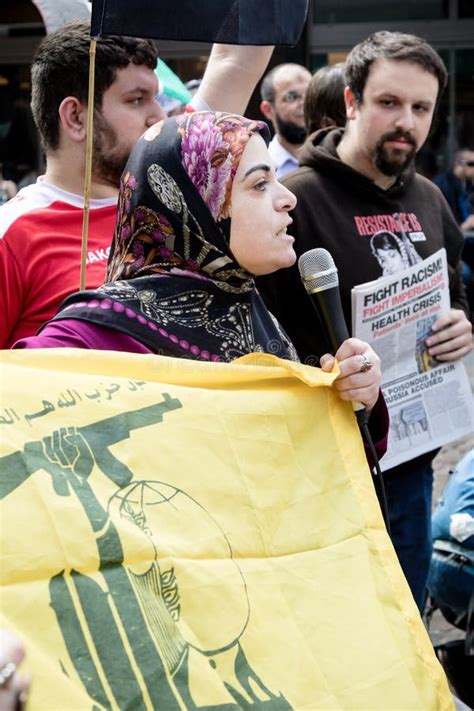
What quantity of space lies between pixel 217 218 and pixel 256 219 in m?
0.08

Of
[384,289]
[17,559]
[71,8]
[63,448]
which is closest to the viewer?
[17,559]

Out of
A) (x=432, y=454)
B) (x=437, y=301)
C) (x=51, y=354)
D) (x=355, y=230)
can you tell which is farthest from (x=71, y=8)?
(x=51, y=354)

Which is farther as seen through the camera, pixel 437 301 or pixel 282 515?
pixel 437 301

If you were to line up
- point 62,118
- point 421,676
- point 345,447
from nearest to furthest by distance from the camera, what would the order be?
point 421,676, point 345,447, point 62,118

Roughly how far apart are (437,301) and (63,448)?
6.36ft

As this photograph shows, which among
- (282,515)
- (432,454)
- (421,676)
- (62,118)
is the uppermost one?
(62,118)

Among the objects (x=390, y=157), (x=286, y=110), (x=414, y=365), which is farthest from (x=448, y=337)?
(x=286, y=110)

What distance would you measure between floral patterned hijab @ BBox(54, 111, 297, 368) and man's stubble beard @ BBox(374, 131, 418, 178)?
127 centimetres

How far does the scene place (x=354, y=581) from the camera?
6.44 ft

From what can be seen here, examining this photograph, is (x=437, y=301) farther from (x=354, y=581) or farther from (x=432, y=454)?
(x=354, y=581)

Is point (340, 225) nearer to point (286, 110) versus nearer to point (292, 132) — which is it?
point (292, 132)

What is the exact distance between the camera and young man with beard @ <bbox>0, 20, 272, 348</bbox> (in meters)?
2.71

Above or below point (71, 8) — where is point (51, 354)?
below

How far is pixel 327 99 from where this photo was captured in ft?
15.6
